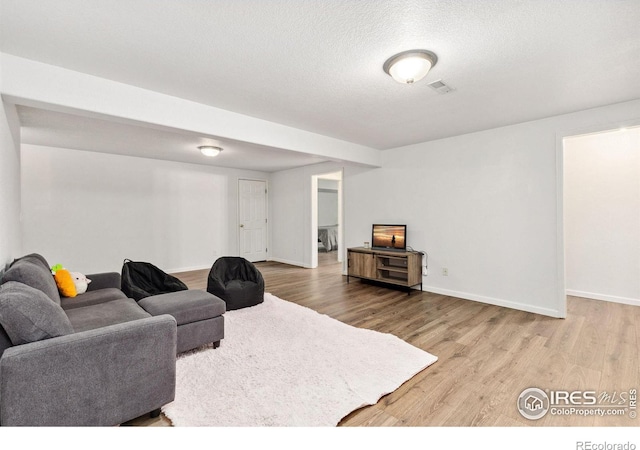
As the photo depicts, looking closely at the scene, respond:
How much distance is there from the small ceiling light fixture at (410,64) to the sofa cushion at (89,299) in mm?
3249

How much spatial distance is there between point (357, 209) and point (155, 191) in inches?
164

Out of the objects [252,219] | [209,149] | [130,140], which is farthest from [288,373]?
[252,219]

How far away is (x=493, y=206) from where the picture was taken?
4.00 meters

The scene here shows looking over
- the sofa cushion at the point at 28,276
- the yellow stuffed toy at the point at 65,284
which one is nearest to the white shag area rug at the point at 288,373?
the sofa cushion at the point at 28,276

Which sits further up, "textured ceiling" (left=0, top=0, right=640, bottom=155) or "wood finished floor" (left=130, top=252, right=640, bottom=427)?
"textured ceiling" (left=0, top=0, right=640, bottom=155)

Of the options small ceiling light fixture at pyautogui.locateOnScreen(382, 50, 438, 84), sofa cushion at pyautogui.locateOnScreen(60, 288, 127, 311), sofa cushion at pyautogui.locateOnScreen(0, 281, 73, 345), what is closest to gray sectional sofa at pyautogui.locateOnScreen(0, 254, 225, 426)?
sofa cushion at pyautogui.locateOnScreen(0, 281, 73, 345)

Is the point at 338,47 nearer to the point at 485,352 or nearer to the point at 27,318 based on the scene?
the point at 27,318

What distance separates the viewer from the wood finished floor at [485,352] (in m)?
1.80

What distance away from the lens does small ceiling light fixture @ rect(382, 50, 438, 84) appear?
6.78 ft

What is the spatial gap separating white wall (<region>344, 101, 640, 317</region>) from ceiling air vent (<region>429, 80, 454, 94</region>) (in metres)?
1.73

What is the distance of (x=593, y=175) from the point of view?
431 centimetres

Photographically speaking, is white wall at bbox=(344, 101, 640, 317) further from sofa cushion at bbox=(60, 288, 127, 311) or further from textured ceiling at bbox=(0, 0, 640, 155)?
sofa cushion at bbox=(60, 288, 127, 311)

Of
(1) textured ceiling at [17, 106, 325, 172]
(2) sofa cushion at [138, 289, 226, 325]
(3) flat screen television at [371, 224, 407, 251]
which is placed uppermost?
(1) textured ceiling at [17, 106, 325, 172]

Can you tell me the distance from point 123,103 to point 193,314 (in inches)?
77.3
